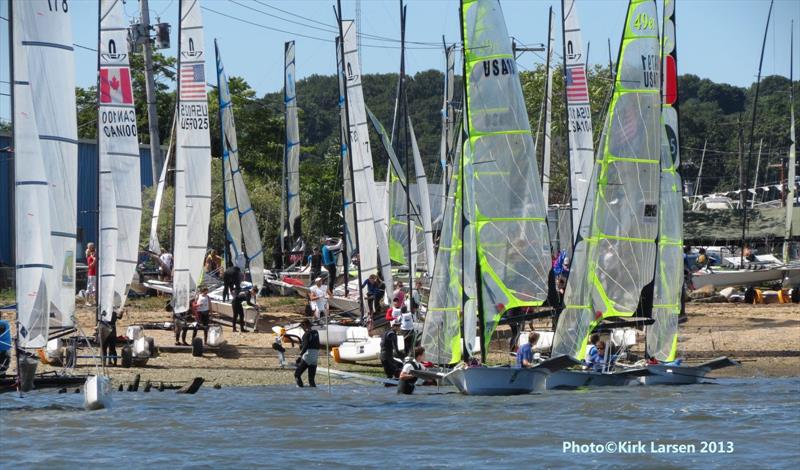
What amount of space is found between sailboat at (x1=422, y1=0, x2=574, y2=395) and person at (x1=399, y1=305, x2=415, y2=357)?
2727 millimetres

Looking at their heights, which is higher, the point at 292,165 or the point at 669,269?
the point at 292,165

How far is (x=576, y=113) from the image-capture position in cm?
3894

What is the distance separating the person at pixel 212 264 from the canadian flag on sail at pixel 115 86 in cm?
880

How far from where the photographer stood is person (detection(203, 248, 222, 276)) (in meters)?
38.5

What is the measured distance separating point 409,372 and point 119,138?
1036 centimetres

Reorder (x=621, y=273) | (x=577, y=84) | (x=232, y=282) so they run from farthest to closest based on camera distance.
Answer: (x=577, y=84)
(x=232, y=282)
(x=621, y=273)

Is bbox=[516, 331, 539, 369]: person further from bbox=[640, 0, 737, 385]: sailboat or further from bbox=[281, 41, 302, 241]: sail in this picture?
bbox=[281, 41, 302, 241]: sail

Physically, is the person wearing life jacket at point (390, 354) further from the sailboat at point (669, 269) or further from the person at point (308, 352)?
the sailboat at point (669, 269)

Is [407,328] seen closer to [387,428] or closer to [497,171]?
[497,171]

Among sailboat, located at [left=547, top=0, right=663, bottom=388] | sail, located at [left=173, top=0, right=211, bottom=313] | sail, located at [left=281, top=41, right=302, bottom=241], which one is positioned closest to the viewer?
sailboat, located at [left=547, top=0, right=663, bottom=388]

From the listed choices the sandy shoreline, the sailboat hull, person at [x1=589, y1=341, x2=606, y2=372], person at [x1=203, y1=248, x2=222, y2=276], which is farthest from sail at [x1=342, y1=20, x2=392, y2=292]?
the sailboat hull

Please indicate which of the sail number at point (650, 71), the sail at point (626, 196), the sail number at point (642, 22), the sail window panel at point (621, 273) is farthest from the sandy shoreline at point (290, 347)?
the sail number at point (642, 22)

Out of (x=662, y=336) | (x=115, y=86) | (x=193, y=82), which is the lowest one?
(x=662, y=336)

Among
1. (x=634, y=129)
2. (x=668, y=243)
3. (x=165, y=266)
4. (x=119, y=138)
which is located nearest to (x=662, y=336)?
(x=668, y=243)
